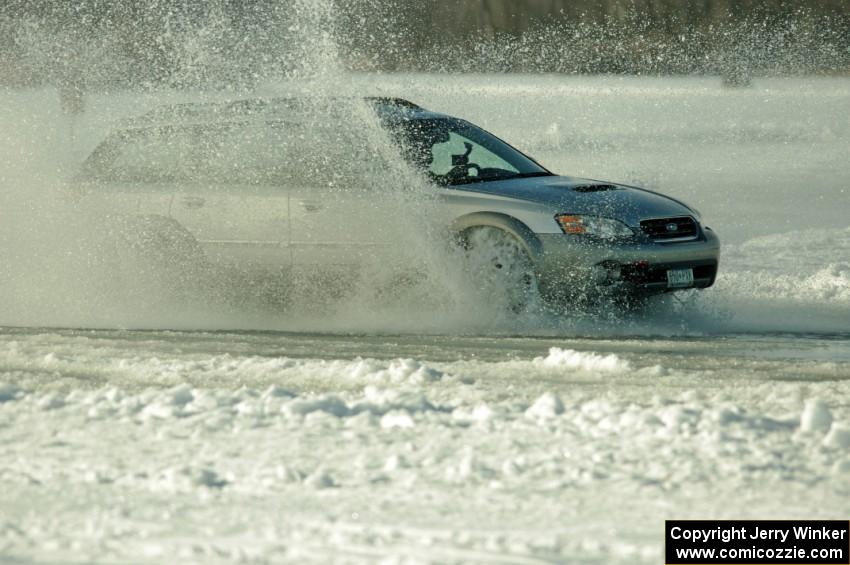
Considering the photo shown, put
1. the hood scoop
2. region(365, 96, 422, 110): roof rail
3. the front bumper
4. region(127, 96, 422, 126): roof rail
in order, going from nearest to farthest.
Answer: the front bumper
the hood scoop
region(127, 96, 422, 126): roof rail
region(365, 96, 422, 110): roof rail

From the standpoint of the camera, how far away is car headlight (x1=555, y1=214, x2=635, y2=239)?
349 inches

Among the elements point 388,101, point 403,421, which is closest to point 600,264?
point 388,101

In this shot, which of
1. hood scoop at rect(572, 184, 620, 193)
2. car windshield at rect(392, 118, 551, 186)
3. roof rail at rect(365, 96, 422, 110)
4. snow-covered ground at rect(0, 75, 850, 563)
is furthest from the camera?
roof rail at rect(365, 96, 422, 110)

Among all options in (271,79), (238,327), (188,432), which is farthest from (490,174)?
(271,79)

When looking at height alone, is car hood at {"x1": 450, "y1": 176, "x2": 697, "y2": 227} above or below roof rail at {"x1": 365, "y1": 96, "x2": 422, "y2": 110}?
below

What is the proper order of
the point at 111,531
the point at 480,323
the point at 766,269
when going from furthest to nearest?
the point at 766,269 < the point at 480,323 < the point at 111,531

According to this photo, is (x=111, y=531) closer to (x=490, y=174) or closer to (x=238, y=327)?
(x=238, y=327)

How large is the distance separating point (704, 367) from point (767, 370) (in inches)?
13.4

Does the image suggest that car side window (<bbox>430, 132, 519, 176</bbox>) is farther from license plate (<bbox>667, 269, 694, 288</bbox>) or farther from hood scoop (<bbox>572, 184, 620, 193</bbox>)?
license plate (<bbox>667, 269, 694, 288</bbox>)

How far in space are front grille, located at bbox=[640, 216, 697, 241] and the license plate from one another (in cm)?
24

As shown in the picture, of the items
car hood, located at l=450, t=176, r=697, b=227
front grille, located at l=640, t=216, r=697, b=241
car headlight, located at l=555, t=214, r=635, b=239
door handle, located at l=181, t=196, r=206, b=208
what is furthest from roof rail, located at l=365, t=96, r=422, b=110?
front grille, located at l=640, t=216, r=697, b=241

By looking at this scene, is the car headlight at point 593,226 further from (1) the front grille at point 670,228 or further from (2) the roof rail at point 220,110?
(2) the roof rail at point 220,110

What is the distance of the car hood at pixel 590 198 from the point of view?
29.5 feet

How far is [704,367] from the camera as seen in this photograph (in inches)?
297
